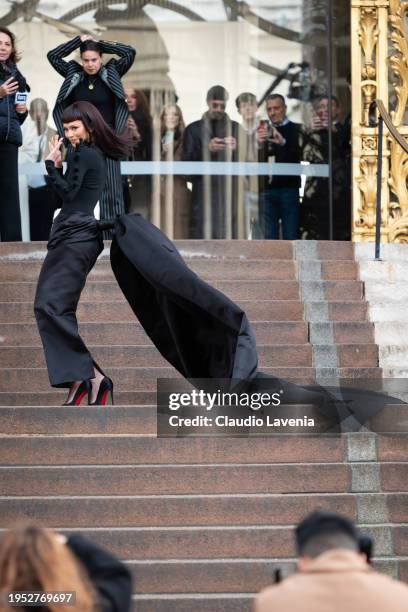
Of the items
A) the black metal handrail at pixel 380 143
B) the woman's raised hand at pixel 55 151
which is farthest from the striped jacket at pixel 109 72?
the woman's raised hand at pixel 55 151

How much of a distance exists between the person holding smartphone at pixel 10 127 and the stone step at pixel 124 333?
255 cm

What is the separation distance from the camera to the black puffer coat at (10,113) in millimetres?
13141

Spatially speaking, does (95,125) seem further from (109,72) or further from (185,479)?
(109,72)

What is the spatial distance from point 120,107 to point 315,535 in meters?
8.17

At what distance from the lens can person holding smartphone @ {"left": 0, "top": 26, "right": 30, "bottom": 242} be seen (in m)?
13.0

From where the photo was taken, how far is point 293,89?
57.7 ft

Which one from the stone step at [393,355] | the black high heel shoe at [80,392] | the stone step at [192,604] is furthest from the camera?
the stone step at [393,355]

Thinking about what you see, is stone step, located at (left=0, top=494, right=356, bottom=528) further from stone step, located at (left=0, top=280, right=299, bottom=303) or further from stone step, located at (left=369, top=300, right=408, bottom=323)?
stone step, located at (left=0, top=280, right=299, bottom=303)

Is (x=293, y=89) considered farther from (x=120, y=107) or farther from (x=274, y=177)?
(x=120, y=107)

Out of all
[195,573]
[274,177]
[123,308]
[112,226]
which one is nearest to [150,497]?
[195,573]

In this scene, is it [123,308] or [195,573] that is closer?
[195,573]

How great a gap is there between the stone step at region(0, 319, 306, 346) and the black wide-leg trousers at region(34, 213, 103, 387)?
4.24 feet

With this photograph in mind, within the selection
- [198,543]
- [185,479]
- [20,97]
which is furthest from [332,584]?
[20,97]

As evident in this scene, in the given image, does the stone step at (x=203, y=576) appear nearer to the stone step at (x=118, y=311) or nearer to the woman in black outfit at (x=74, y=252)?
the woman in black outfit at (x=74, y=252)
